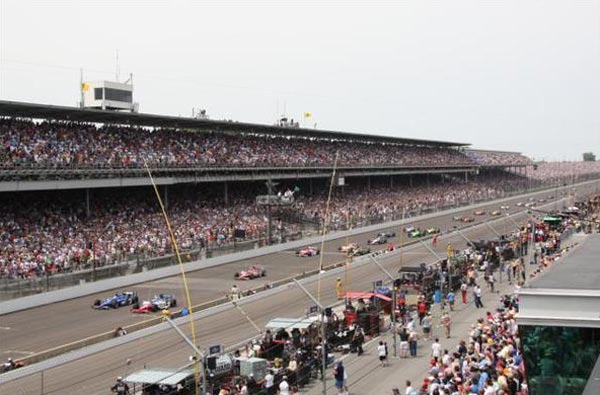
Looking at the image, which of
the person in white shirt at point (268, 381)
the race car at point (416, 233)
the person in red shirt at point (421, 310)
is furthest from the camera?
the race car at point (416, 233)

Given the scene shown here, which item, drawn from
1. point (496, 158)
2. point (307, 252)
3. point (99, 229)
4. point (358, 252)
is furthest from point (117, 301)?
point (496, 158)

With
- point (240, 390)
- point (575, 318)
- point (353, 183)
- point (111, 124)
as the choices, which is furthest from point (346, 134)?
point (575, 318)

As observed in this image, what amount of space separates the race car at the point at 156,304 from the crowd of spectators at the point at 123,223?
4.71 m

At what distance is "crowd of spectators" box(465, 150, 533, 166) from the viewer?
118m

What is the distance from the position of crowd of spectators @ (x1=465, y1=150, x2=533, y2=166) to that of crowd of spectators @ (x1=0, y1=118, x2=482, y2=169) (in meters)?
38.8

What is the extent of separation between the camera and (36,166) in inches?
1518

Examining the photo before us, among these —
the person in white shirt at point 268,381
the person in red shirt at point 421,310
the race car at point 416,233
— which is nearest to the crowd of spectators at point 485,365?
the person in red shirt at point 421,310

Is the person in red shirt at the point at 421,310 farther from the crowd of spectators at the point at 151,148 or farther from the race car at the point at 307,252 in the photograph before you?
the race car at the point at 307,252

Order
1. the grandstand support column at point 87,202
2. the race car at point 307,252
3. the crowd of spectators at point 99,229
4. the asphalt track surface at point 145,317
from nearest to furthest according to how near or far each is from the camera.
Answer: the asphalt track surface at point 145,317 → the crowd of spectators at point 99,229 → the grandstand support column at point 87,202 → the race car at point 307,252

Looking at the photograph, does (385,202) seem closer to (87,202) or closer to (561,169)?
(87,202)

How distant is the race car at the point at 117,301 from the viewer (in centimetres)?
3197

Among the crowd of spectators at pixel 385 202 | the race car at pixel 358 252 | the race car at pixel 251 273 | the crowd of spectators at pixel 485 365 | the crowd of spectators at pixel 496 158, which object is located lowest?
the race car at pixel 251 273

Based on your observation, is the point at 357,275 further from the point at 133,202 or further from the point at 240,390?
the point at 240,390

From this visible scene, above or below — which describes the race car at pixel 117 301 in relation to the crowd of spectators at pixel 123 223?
below
